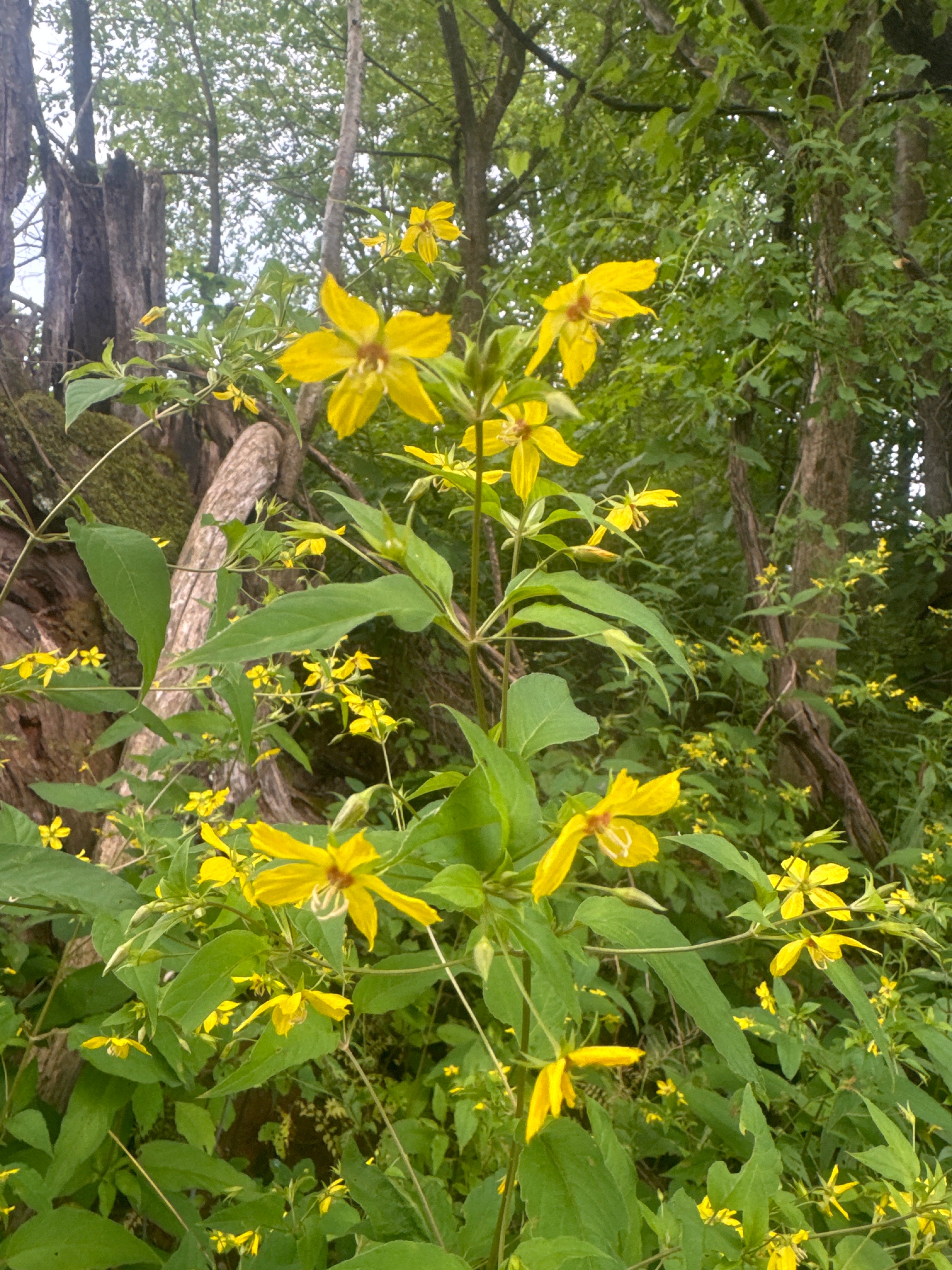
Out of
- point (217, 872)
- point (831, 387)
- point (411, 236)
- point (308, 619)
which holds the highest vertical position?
point (831, 387)

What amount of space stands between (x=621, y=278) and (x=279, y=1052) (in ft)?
2.46

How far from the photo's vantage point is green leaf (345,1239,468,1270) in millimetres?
544

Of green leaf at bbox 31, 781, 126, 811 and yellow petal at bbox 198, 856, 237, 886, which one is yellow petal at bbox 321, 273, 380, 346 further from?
green leaf at bbox 31, 781, 126, 811

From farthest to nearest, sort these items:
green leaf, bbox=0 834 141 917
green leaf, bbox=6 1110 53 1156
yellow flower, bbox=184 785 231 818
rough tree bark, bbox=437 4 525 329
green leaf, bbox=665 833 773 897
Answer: rough tree bark, bbox=437 4 525 329 < yellow flower, bbox=184 785 231 818 < green leaf, bbox=6 1110 53 1156 < green leaf, bbox=0 834 141 917 < green leaf, bbox=665 833 773 897

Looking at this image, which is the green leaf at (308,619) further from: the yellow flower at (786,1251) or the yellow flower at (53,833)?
the yellow flower at (53,833)

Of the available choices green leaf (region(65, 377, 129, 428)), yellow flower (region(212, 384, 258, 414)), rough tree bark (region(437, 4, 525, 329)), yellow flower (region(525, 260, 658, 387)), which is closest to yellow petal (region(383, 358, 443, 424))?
yellow flower (region(525, 260, 658, 387))

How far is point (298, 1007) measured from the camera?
65 centimetres

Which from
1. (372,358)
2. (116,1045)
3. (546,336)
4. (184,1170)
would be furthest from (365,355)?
(184,1170)

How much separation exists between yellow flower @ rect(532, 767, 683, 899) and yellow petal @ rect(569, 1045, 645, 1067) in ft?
0.38

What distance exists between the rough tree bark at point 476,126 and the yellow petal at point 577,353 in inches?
206

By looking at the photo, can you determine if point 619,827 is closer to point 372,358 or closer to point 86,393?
point 372,358

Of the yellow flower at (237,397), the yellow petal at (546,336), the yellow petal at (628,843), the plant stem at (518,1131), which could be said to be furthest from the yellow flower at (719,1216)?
the yellow flower at (237,397)

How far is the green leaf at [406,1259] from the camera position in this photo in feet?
1.78

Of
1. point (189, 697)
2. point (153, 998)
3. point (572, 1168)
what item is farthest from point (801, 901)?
point (189, 697)
